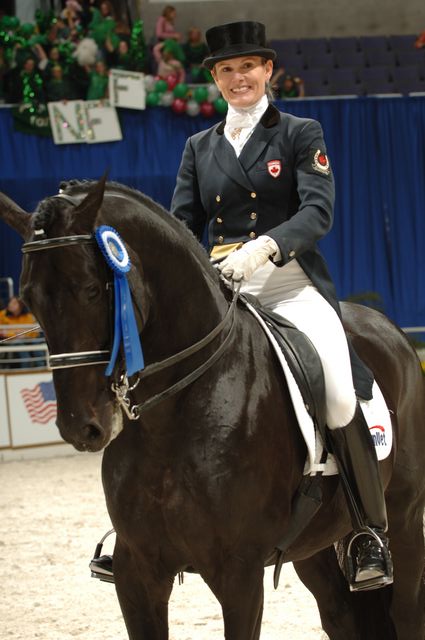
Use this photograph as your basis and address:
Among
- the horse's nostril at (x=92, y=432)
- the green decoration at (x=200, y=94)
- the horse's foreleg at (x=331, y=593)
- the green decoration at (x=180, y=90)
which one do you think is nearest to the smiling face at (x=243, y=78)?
the horse's nostril at (x=92, y=432)

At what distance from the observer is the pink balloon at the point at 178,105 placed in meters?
12.6

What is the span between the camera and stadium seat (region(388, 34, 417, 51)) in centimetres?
1420

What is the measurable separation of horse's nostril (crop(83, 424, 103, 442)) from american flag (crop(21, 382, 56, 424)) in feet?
25.4

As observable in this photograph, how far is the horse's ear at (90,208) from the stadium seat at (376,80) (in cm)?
1240

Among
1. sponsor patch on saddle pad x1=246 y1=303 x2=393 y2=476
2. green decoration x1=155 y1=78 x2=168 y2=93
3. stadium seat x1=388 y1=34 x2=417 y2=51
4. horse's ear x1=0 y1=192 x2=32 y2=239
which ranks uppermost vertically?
stadium seat x1=388 y1=34 x2=417 y2=51

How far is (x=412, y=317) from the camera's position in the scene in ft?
43.5

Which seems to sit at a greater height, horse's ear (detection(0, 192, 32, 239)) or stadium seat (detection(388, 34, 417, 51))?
stadium seat (detection(388, 34, 417, 51))

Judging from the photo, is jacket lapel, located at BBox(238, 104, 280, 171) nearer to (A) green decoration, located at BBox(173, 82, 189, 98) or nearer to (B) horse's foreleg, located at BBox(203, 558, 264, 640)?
(B) horse's foreleg, located at BBox(203, 558, 264, 640)

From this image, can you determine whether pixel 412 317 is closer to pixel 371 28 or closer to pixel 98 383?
pixel 371 28

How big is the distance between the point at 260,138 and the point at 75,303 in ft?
3.59

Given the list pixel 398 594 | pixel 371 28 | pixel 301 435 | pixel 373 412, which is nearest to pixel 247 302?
pixel 301 435

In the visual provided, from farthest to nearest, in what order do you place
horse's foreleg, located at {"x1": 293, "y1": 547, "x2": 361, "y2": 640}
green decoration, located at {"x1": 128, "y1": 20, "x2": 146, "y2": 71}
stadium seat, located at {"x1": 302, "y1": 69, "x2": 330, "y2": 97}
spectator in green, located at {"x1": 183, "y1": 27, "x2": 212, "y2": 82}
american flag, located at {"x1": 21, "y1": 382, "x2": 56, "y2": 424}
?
1. stadium seat, located at {"x1": 302, "y1": 69, "x2": 330, "y2": 97}
2. spectator in green, located at {"x1": 183, "y1": 27, "x2": 212, "y2": 82}
3. green decoration, located at {"x1": 128, "y1": 20, "x2": 146, "y2": 71}
4. american flag, located at {"x1": 21, "y1": 382, "x2": 56, "y2": 424}
5. horse's foreleg, located at {"x1": 293, "y1": 547, "x2": 361, "y2": 640}

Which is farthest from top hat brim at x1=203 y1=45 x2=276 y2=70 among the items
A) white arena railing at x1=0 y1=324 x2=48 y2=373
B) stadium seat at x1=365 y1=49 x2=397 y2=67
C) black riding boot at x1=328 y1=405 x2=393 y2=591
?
stadium seat at x1=365 y1=49 x2=397 y2=67

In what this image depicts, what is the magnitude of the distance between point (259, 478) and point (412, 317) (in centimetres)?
1110
